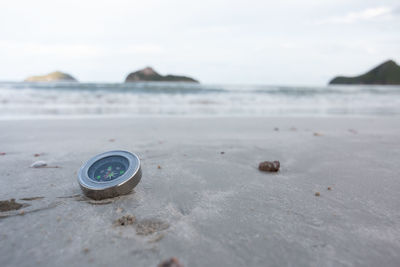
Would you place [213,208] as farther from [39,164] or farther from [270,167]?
[39,164]

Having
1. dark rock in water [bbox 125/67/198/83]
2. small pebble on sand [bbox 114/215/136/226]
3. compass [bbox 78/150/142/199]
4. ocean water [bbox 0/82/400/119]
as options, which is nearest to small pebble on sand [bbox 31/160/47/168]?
compass [bbox 78/150/142/199]

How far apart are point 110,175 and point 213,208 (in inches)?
37.1

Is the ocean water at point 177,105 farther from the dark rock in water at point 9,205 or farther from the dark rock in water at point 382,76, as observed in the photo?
the dark rock in water at point 382,76

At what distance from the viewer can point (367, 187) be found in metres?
2.55

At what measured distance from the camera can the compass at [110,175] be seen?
2078 millimetres

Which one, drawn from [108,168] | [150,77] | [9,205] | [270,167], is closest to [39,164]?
[9,205]

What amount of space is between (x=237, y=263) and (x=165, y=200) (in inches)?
37.1

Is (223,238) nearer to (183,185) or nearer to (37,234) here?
(183,185)

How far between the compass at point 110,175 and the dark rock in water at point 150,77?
4076cm

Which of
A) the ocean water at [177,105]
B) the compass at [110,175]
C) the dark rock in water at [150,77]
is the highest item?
the dark rock in water at [150,77]

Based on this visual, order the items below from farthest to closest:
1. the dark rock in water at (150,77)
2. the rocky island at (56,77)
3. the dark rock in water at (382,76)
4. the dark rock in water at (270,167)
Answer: the rocky island at (56,77), the dark rock in water at (382,76), the dark rock in water at (150,77), the dark rock in water at (270,167)

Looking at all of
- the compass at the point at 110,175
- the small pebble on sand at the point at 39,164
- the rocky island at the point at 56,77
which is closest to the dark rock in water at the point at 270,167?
the compass at the point at 110,175

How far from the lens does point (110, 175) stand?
227 cm

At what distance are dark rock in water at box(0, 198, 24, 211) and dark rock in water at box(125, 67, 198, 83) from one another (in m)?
41.0
